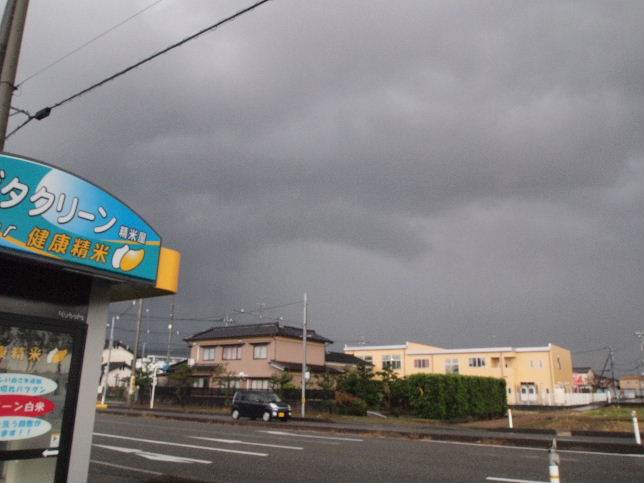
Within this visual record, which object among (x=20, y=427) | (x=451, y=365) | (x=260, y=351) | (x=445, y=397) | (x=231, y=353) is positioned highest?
(x=260, y=351)

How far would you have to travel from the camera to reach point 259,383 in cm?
4622

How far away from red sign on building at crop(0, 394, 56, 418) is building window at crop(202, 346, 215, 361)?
154 feet

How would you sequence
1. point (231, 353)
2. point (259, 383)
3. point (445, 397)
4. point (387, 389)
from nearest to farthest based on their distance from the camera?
point (445, 397) < point (387, 389) < point (259, 383) < point (231, 353)

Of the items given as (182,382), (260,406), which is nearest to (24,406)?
(260,406)

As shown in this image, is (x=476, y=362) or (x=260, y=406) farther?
(x=476, y=362)

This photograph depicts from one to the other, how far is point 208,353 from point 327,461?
4167cm

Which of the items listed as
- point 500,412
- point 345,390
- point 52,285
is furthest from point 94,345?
point 500,412

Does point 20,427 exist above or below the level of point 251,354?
below

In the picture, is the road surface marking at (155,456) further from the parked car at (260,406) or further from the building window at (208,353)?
the building window at (208,353)

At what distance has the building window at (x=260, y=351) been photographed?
155 feet

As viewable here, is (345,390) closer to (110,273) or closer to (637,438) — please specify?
(637,438)

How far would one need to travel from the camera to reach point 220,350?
168 feet

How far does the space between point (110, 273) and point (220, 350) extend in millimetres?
46433

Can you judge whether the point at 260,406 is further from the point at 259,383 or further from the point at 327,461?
the point at 327,461
